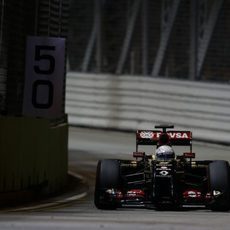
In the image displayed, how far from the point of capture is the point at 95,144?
81.6 ft

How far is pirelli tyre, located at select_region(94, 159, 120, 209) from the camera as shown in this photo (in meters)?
13.0

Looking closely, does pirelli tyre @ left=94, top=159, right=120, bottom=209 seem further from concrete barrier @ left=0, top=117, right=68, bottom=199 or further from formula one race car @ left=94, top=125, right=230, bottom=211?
concrete barrier @ left=0, top=117, right=68, bottom=199

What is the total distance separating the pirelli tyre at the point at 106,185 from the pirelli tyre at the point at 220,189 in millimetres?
1251

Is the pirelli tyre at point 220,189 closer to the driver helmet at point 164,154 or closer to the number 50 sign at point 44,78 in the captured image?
the driver helmet at point 164,154

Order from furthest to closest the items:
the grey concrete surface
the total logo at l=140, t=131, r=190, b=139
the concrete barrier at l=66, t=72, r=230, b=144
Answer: the concrete barrier at l=66, t=72, r=230, b=144, the total logo at l=140, t=131, r=190, b=139, the grey concrete surface

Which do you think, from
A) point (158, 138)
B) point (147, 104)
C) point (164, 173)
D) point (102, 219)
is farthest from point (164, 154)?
point (147, 104)

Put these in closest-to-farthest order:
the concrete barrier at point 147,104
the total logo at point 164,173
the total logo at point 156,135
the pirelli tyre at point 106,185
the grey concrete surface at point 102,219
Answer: the grey concrete surface at point 102,219, the total logo at point 164,173, the pirelli tyre at point 106,185, the total logo at point 156,135, the concrete barrier at point 147,104

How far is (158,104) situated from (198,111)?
1.76 m

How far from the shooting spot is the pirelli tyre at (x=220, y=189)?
1278cm

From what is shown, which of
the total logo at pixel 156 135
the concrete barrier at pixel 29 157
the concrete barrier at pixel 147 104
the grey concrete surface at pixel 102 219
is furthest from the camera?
the concrete barrier at pixel 147 104

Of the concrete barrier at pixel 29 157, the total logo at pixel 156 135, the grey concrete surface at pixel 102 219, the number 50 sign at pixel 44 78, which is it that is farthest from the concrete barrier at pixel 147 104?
the number 50 sign at pixel 44 78

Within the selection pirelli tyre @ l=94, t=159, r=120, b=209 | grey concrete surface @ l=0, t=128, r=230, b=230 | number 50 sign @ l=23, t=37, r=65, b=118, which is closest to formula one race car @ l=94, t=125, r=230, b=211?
pirelli tyre @ l=94, t=159, r=120, b=209

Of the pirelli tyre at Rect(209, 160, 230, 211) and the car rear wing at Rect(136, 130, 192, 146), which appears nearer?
the pirelli tyre at Rect(209, 160, 230, 211)

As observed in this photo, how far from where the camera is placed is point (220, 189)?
12.8 meters
